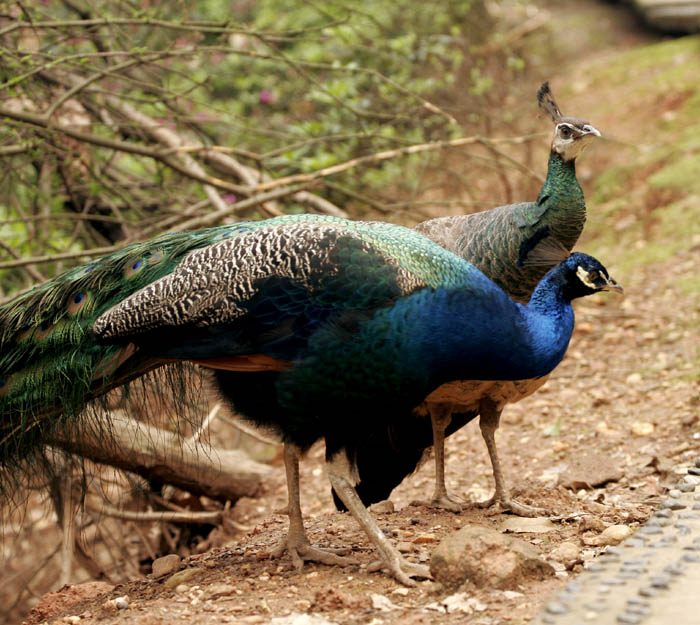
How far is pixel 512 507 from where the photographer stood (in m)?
4.62

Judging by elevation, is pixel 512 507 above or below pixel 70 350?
below

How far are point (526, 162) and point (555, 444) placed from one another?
491 centimetres

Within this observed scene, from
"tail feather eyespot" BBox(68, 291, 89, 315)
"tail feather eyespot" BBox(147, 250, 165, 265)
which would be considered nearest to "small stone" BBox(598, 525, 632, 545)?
"tail feather eyespot" BBox(147, 250, 165, 265)

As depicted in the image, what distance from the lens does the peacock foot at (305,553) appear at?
157 inches

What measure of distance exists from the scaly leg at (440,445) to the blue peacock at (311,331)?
94 cm

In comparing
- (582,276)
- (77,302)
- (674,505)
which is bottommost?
(674,505)

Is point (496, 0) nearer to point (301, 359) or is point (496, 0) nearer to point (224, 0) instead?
point (224, 0)

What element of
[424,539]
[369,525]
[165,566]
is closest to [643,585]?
[369,525]

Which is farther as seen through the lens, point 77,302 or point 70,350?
point 77,302

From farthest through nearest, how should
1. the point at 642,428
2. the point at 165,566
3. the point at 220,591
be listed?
the point at 642,428, the point at 165,566, the point at 220,591

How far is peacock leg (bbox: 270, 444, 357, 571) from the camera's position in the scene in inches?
157

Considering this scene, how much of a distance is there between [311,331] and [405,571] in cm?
109

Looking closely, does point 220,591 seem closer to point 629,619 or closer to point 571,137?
point 629,619

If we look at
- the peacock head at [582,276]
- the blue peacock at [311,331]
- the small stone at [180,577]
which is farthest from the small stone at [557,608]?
the small stone at [180,577]
